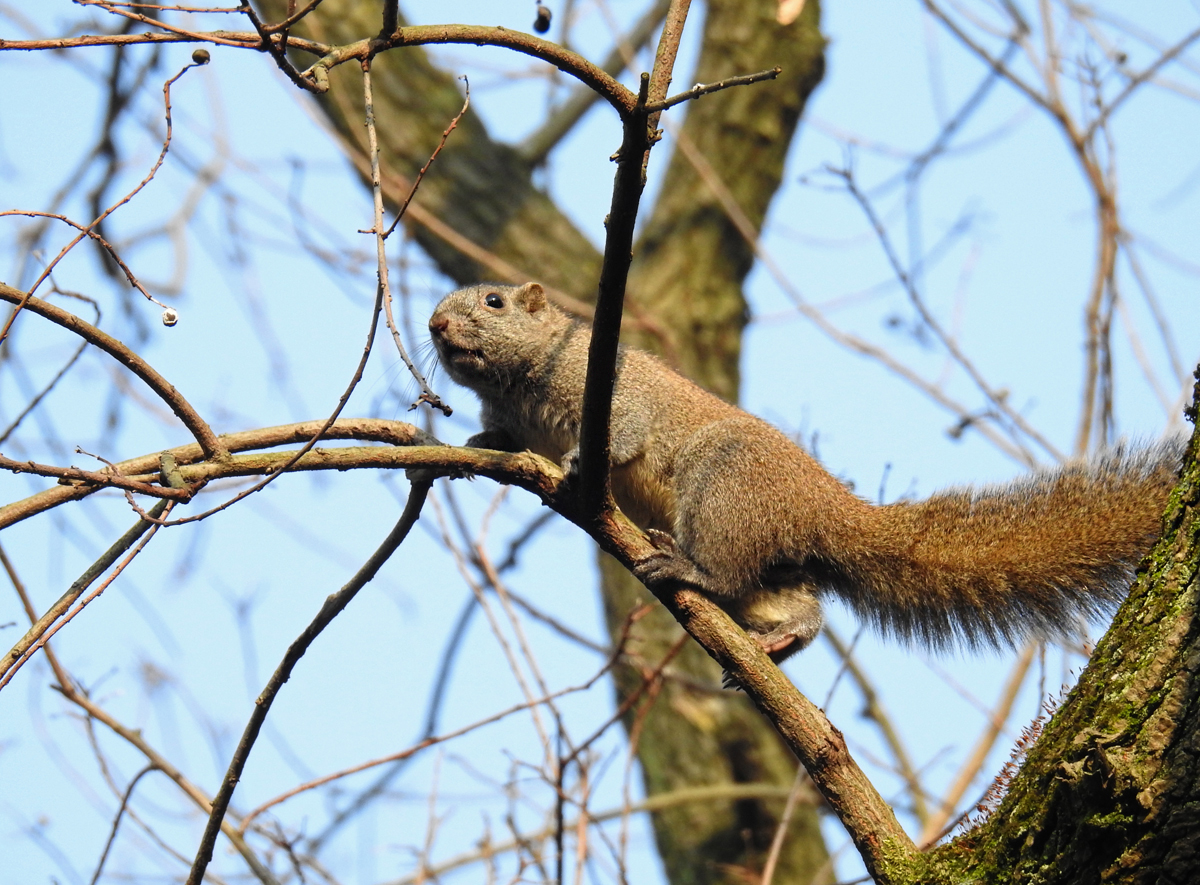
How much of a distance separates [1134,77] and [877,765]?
419cm

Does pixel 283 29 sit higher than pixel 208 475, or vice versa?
pixel 283 29

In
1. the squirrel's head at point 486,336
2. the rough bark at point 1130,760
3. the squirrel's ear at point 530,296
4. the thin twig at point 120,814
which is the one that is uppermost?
the squirrel's ear at point 530,296

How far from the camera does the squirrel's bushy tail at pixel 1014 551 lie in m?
3.75

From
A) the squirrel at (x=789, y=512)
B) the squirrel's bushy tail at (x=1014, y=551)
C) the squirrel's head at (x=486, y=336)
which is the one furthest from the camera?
the squirrel's head at (x=486, y=336)

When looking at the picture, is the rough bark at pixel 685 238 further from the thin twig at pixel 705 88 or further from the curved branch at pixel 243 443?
the thin twig at pixel 705 88

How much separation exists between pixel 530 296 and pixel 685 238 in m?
4.07

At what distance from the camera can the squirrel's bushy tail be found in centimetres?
375

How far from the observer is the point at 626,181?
2.89 m

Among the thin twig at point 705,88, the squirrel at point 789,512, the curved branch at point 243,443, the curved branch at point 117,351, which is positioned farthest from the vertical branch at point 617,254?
the curved branch at point 117,351

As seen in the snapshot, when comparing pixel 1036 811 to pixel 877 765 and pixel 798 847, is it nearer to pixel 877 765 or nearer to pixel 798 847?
pixel 877 765

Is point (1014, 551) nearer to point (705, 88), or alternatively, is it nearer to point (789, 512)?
point (789, 512)

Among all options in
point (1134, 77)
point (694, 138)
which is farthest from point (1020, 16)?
point (694, 138)

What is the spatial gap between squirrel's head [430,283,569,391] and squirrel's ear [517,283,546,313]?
1.6 inches

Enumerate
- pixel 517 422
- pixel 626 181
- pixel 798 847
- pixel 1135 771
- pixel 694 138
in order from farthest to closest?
1. pixel 694 138
2. pixel 798 847
3. pixel 517 422
4. pixel 626 181
5. pixel 1135 771
